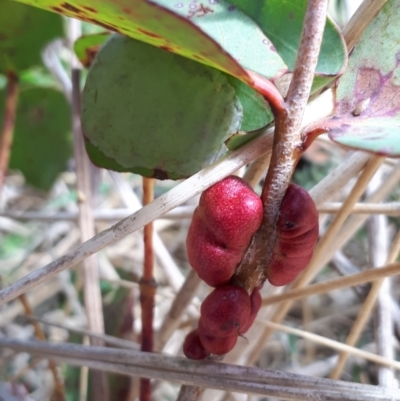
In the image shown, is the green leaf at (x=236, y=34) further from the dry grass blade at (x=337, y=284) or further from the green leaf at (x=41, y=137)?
the green leaf at (x=41, y=137)

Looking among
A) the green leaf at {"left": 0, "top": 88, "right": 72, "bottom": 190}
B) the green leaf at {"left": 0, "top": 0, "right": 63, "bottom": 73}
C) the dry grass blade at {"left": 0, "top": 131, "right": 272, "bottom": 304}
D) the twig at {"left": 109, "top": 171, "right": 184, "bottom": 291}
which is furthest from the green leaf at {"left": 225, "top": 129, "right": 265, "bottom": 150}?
the green leaf at {"left": 0, "top": 88, "right": 72, "bottom": 190}

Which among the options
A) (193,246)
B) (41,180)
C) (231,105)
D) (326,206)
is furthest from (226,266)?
(41,180)

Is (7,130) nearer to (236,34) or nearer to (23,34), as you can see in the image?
(23,34)

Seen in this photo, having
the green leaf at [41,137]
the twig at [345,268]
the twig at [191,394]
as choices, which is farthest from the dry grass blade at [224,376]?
the green leaf at [41,137]

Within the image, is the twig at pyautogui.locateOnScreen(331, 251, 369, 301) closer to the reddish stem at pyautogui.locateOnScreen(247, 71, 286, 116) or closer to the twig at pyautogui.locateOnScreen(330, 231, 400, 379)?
the twig at pyautogui.locateOnScreen(330, 231, 400, 379)

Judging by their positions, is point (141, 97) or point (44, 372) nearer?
point (141, 97)

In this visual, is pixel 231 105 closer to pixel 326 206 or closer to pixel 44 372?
pixel 326 206
